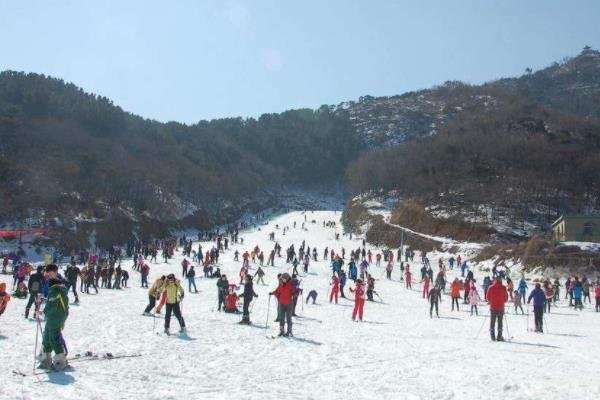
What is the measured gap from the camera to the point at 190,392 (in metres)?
7.41

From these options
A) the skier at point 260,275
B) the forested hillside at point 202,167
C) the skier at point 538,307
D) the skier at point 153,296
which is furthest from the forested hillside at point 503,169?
the skier at point 153,296

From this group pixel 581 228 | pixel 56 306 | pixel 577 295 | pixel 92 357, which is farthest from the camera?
pixel 581 228

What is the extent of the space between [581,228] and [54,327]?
43684mm

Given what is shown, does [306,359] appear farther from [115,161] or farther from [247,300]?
[115,161]

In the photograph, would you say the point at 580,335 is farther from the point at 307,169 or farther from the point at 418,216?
the point at 307,169

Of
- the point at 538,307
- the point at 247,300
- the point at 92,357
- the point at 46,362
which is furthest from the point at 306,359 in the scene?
the point at 538,307

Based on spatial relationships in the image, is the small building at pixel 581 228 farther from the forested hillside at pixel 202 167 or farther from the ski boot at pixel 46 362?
the ski boot at pixel 46 362

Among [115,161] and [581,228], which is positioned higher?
[115,161]

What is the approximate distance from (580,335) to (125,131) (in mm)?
89175

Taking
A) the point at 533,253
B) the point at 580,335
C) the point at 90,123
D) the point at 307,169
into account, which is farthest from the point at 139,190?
the point at 307,169

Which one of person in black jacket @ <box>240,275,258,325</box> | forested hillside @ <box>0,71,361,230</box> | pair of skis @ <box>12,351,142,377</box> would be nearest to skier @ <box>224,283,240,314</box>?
person in black jacket @ <box>240,275,258,325</box>

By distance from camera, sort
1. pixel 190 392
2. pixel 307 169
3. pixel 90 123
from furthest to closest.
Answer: pixel 307 169, pixel 90 123, pixel 190 392

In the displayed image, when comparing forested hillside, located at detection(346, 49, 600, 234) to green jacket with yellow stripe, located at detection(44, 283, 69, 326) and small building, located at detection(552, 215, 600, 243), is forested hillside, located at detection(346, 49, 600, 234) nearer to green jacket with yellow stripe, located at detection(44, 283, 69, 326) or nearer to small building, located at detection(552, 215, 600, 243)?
small building, located at detection(552, 215, 600, 243)

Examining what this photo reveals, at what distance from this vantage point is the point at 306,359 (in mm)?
9898
